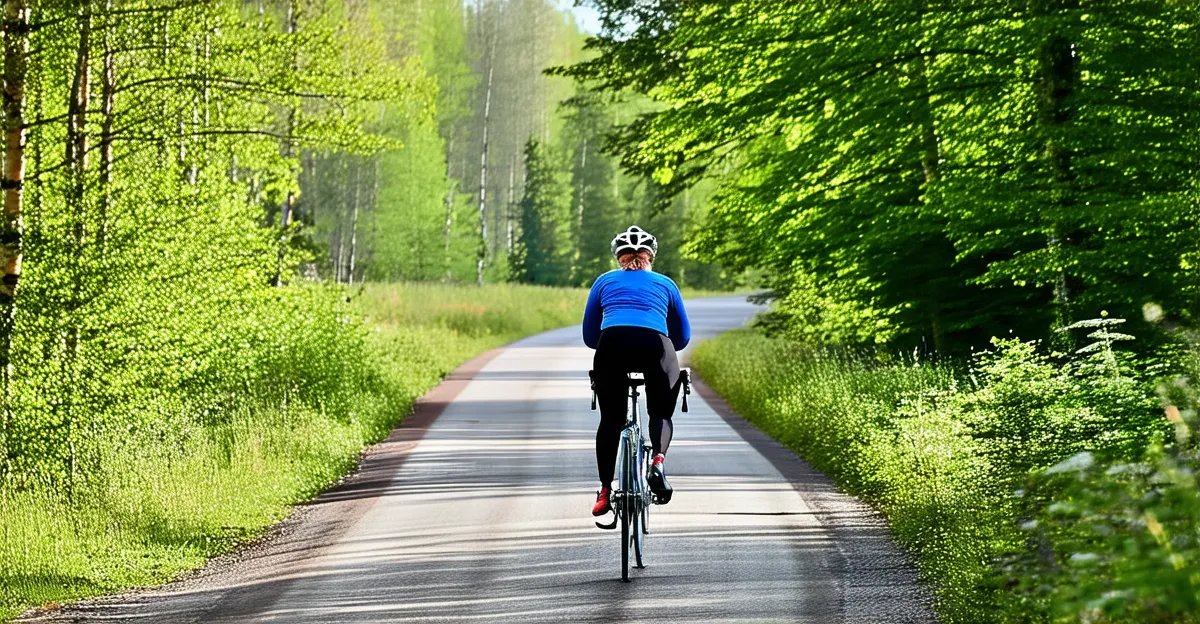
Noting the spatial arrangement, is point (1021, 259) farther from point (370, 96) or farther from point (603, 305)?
point (370, 96)

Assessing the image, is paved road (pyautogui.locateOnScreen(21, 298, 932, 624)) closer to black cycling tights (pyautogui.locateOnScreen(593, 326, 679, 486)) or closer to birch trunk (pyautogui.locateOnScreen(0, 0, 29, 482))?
black cycling tights (pyautogui.locateOnScreen(593, 326, 679, 486))

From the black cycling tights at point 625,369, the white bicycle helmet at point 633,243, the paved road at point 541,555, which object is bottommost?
the paved road at point 541,555

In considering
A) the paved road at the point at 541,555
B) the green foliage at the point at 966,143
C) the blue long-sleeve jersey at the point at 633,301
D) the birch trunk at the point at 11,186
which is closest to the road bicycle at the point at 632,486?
the paved road at the point at 541,555

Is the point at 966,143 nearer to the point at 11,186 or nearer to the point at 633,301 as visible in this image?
the point at 633,301

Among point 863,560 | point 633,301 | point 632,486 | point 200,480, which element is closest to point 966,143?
point 863,560

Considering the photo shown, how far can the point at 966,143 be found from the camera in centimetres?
1520

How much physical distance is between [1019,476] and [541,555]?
11.2 ft

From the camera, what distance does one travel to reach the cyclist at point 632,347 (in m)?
9.60

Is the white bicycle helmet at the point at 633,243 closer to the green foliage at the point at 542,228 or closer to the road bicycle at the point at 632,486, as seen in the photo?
the road bicycle at the point at 632,486

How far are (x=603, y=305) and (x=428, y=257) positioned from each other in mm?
62345

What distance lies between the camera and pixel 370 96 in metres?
19.5

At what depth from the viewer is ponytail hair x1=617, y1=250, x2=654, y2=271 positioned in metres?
9.78

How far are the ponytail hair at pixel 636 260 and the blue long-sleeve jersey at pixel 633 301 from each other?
92 mm

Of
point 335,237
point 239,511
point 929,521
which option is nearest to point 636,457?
point 929,521
